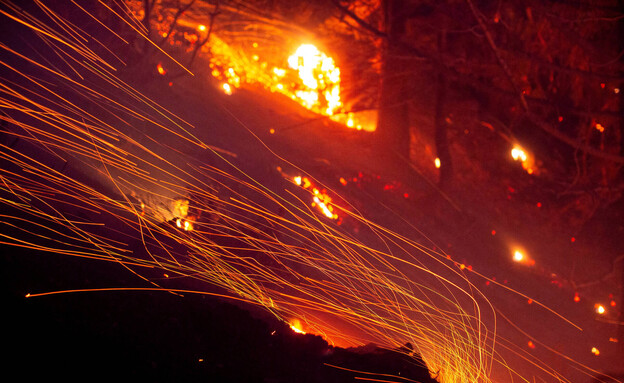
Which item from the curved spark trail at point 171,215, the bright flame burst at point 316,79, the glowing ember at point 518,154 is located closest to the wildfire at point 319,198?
the curved spark trail at point 171,215

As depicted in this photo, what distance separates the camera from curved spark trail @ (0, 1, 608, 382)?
3215 millimetres

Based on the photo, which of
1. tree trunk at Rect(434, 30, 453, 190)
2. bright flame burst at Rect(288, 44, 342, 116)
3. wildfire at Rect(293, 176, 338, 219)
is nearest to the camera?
wildfire at Rect(293, 176, 338, 219)

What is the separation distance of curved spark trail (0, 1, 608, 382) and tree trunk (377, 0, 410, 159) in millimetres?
2311

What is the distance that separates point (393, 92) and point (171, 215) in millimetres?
5020

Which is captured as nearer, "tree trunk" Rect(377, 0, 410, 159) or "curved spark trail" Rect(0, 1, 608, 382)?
"curved spark trail" Rect(0, 1, 608, 382)

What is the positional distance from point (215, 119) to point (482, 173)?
16.7ft

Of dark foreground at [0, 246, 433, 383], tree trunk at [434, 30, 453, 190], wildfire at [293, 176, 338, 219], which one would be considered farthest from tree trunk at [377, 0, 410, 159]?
dark foreground at [0, 246, 433, 383]

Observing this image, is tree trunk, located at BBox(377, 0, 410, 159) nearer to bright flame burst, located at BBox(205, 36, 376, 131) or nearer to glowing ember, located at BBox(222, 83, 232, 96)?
bright flame burst, located at BBox(205, 36, 376, 131)

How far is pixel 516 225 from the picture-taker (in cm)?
713

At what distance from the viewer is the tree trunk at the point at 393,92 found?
7.02 metres

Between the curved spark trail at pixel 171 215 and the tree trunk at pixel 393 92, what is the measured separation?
231cm

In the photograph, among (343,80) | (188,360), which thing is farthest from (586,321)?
(188,360)

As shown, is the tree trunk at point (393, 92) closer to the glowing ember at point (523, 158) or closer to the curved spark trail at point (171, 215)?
the glowing ember at point (523, 158)

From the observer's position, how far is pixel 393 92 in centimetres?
750
